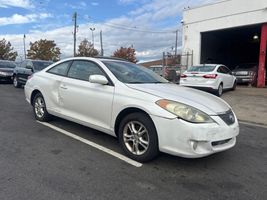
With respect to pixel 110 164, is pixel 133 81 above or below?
above

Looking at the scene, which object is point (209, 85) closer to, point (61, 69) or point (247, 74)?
point (247, 74)

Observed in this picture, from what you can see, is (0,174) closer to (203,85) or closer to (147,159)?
(147,159)

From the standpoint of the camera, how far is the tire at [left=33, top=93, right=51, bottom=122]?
634 centimetres

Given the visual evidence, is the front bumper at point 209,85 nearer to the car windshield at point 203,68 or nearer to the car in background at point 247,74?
the car windshield at point 203,68

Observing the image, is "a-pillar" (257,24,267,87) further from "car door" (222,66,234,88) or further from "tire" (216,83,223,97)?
"tire" (216,83,223,97)

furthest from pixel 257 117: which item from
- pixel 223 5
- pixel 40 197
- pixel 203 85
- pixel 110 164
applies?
pixel 223 5

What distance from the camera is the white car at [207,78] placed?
12.2 m

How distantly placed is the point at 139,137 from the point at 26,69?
12.1 meters

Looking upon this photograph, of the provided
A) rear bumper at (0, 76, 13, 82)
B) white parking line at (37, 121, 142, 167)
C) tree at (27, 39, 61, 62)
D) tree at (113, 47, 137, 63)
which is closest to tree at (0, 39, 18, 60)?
tree at (27, 39, 61, 62)

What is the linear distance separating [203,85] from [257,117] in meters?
4.16

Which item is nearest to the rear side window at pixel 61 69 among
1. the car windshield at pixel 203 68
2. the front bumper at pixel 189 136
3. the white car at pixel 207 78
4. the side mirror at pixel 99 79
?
the side mirror at pixel 99 79

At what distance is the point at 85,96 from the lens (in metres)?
5.04

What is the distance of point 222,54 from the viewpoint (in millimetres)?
25297

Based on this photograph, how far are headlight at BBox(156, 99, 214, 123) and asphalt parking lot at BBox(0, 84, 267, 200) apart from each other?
0.76 metres
